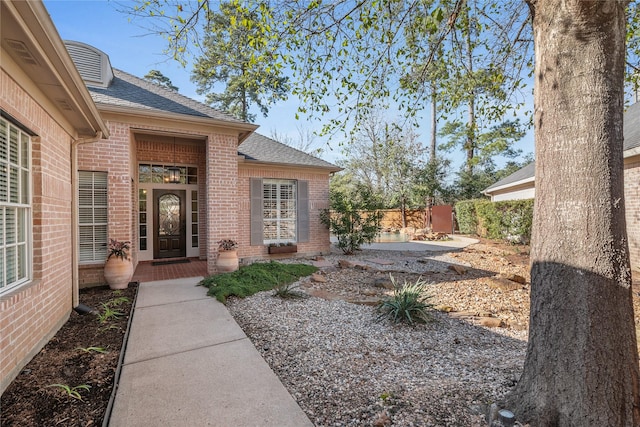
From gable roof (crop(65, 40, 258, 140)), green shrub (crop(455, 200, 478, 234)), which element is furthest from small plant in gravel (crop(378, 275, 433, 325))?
green shrub (crop(455, 200, 478, 234))

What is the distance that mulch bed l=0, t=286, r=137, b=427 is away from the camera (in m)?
2.10

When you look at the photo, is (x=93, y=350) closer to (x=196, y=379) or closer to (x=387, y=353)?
(x=196, y=379)

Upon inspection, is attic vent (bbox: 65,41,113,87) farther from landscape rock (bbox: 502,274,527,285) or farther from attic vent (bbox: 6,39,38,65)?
landscape rock (bbox: 502,274,527,285)

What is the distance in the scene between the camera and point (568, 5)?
5.83 feet

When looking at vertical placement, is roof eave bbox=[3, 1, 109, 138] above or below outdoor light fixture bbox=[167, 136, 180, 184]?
above

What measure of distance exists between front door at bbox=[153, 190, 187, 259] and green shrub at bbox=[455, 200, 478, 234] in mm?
14085

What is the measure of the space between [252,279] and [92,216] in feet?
10.8

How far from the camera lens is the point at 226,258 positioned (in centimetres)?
652

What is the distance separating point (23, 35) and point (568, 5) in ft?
12.2

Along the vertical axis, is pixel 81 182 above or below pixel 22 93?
below

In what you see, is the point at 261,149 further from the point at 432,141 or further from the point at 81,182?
the point at 432,141

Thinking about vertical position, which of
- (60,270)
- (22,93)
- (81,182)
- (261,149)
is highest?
(261,149)

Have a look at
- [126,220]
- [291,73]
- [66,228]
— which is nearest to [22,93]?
[66,228]

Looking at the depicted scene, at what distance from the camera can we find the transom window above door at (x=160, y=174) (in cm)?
802
